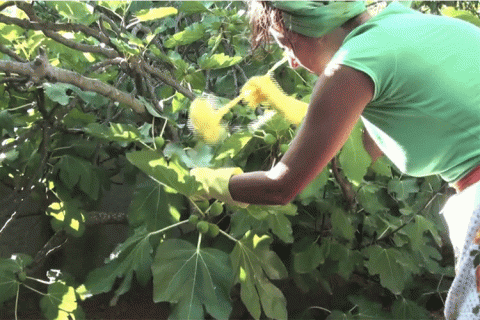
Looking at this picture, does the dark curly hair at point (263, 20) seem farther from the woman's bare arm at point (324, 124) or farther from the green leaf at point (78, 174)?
the green leaf at point (78, 174)

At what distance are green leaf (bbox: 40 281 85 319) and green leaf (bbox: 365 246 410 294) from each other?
1173 mm

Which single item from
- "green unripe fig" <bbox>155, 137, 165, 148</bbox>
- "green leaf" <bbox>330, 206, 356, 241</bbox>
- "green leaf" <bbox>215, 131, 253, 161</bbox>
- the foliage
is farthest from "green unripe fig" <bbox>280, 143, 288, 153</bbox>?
"green leaf" <bbox>330, 206, 356, 241</bbox>

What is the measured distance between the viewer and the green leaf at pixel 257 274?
2082mm

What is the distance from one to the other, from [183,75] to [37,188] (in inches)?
33.8

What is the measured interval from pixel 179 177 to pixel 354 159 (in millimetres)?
604

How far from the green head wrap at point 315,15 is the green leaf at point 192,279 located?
1.02 meters

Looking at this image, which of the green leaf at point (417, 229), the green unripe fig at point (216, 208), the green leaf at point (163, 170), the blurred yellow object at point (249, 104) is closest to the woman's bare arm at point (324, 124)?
the blurred yellow object at point (249, 104)

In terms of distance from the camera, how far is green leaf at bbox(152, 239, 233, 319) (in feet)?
6.49

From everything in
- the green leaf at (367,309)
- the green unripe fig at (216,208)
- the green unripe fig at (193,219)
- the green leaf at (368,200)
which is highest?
the green unripe fig at (216,208)

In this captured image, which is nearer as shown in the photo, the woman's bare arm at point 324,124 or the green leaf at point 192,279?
the woman's bare arm at point 324,124

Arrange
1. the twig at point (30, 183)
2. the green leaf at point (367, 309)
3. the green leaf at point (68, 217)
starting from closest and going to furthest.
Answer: the twig at point (30, 183)
the green leaf at point (68, 217)
the green leaf at point (367, 309)

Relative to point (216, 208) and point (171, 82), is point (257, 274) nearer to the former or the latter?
point (216, 208)

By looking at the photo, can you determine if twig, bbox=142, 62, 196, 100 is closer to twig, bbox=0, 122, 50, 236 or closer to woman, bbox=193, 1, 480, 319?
twig, bbox=0, 122, 50, 236

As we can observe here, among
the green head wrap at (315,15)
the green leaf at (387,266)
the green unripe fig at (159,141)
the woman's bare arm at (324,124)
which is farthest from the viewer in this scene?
the green leaf at (387,266)
